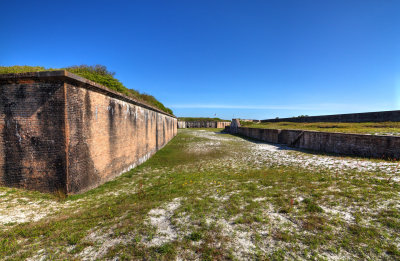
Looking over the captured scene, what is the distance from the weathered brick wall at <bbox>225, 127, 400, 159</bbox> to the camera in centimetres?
806

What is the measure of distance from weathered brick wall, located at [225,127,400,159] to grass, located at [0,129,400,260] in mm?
3787

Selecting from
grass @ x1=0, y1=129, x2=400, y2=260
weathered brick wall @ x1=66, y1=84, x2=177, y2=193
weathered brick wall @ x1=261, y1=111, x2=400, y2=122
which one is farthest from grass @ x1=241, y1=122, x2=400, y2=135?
weathered brick wall @ x1=66, y1=84, x2=177, y2=193

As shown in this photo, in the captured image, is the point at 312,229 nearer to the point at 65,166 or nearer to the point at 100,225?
the point at 100,225

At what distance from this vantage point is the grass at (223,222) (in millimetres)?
2672

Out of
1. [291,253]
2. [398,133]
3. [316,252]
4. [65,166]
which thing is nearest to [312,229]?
[316,252]

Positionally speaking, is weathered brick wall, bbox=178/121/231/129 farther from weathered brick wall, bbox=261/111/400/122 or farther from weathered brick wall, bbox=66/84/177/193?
weathered brick wall, bbox=66/84/177/193

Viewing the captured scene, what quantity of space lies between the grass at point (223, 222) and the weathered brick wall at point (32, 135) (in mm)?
521

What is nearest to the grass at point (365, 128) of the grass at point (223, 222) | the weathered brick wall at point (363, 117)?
the weathered brick wall at point (363, 117)

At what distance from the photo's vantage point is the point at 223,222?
3.49 meters

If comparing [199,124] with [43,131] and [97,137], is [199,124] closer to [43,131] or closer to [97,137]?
[97,137]

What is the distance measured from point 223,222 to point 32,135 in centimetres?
623

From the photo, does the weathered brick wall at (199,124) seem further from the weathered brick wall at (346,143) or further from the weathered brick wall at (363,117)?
the weathered brick wall at (346,143)

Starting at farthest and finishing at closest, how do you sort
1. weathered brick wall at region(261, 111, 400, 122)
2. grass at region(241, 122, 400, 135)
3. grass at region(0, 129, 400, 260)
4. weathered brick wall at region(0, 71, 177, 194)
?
weathered brick wall at region(261, 111, 400, 122), grass at region(241, 122, 400, 135), weathered brick wall at region(0, 71, 177, 194), grass at region(0, 129, 400, 260)

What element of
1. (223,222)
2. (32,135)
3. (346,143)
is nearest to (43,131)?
(32,135)
